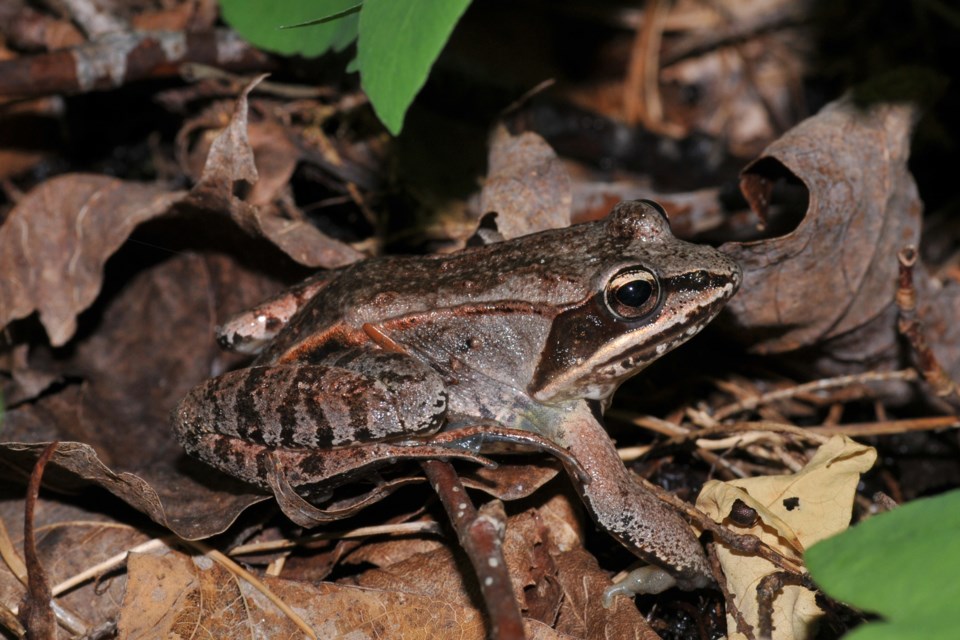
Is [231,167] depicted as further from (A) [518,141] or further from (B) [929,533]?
(B) [929,533]

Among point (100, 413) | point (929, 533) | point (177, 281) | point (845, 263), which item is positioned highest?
point (929, 533)

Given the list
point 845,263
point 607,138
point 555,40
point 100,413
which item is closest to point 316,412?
point 100,413

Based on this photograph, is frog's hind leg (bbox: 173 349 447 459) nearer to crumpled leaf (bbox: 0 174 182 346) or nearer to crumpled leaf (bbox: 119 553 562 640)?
crumpled leaf (bbox: 119 553 562 640)

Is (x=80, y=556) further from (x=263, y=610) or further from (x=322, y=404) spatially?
(x=322, y=404)

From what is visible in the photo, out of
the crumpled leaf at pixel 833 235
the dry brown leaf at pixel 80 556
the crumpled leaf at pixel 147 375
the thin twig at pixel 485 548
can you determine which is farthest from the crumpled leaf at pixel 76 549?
the crumpled leaf at pixel 833 235

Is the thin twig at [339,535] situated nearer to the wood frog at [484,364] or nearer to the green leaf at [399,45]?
the wood frog at [484,364]

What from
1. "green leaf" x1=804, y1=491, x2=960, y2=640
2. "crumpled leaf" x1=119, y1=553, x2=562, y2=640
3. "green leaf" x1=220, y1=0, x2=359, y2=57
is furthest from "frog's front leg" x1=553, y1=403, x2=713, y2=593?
"green leaf" x1=220, y1=0, x2=359, y2=57

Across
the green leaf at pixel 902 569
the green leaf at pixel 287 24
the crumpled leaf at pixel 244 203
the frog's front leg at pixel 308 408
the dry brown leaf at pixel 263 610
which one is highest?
the green leaf at pixel 287 24
